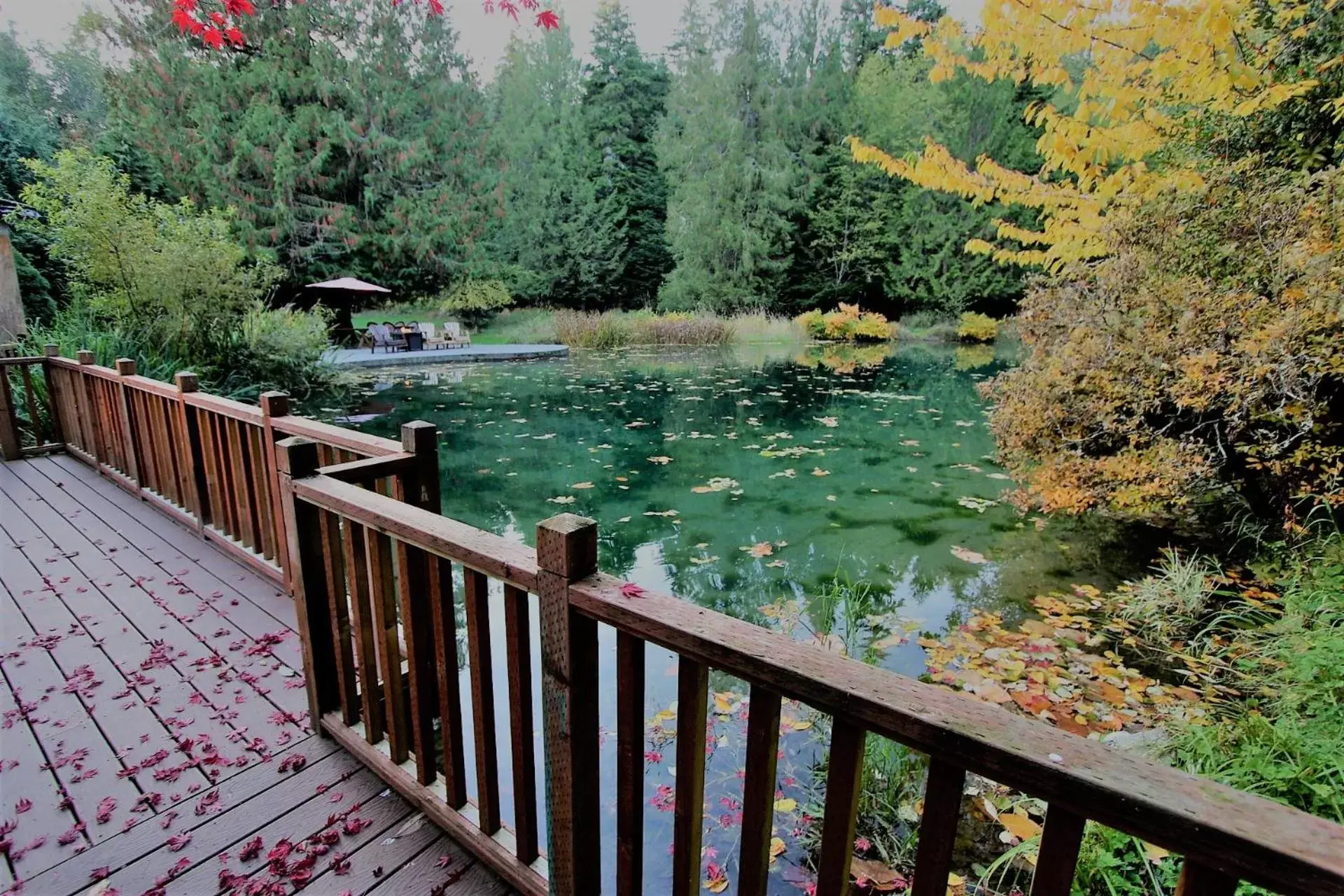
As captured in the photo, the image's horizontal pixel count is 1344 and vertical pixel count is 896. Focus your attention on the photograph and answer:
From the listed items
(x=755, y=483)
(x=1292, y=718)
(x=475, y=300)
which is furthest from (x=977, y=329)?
(x=1292, y=718)

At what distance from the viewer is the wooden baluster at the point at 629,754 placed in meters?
1.23

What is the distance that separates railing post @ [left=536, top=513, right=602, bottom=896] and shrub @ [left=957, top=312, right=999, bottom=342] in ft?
78.4

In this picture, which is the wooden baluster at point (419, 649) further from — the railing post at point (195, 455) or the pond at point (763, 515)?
the railing post at point (195, 455)

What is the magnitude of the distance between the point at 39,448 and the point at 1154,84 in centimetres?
853

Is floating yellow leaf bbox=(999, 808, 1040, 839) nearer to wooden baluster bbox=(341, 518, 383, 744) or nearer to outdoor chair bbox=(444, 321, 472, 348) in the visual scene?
A: wooden baluster bbox=(341, 518, 383, 744)

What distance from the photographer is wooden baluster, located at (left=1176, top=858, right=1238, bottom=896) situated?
703 mm

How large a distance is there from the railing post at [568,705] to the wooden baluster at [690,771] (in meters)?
0.22

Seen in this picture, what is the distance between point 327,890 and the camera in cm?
158

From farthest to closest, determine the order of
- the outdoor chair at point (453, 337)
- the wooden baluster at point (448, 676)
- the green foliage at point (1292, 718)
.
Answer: the outdoor chair at point (453, 337) → the green foliage at point (1292, 718) → the wooden baluster at point (448, 676)

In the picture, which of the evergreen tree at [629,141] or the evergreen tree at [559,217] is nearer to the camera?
the evergreen tree at [559,217]

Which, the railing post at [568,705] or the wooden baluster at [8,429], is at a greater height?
the railing post at [568,705]

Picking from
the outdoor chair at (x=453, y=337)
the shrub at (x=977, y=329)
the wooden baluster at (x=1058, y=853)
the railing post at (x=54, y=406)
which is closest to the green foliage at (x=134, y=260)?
the railing post at (x=54, y=406)

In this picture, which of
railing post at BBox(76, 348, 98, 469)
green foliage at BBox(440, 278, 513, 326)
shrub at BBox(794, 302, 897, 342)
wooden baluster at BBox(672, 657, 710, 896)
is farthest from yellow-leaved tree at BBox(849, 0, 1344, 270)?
green foliage at BBox(440, 278, 513, 326)

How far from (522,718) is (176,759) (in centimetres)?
130
